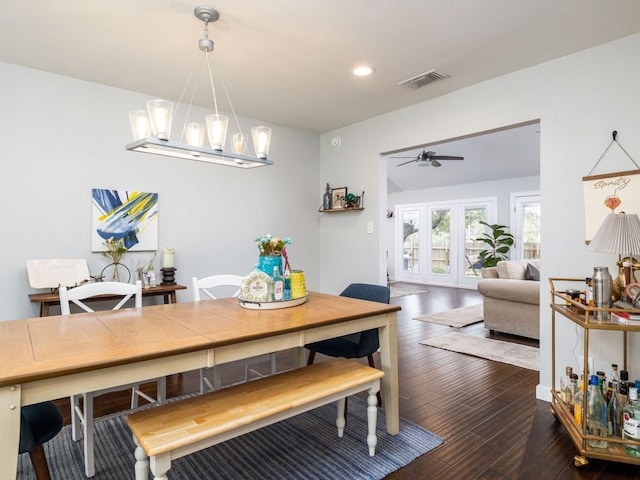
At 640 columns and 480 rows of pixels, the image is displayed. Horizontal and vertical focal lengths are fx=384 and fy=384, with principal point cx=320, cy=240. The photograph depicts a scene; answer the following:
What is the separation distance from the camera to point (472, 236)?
8.48m

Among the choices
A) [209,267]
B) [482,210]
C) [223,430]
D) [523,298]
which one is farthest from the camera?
[482,210]

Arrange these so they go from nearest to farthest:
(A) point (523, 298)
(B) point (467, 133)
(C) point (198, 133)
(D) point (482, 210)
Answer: (C) point (198, 133) < (B) point (467, 133) < (A) point (523, 298) < (D) point (482, 210)

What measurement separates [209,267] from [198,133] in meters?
2.06

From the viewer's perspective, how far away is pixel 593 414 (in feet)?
6.73

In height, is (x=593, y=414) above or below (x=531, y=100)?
below

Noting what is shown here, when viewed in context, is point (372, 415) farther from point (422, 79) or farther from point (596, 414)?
point (422, 79)

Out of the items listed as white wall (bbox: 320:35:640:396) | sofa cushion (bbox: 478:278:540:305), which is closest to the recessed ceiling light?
white wall (bbox: 320:35:640:396)

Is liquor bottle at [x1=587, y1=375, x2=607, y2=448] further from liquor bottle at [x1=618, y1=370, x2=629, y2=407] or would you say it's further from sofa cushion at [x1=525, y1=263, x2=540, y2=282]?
sofa cushion at [x1=525, y1=263, x2=540, y2=282]

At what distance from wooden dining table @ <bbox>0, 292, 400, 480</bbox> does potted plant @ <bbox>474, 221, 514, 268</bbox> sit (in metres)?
5.76

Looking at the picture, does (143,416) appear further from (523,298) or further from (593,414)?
(523,298)

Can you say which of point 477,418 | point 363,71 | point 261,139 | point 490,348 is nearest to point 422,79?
point 363,71

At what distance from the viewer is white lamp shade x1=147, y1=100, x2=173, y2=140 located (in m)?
1.91

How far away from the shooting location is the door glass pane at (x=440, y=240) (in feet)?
29.3

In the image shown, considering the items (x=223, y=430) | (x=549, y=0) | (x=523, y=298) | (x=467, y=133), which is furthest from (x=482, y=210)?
(x=223, y=430)
